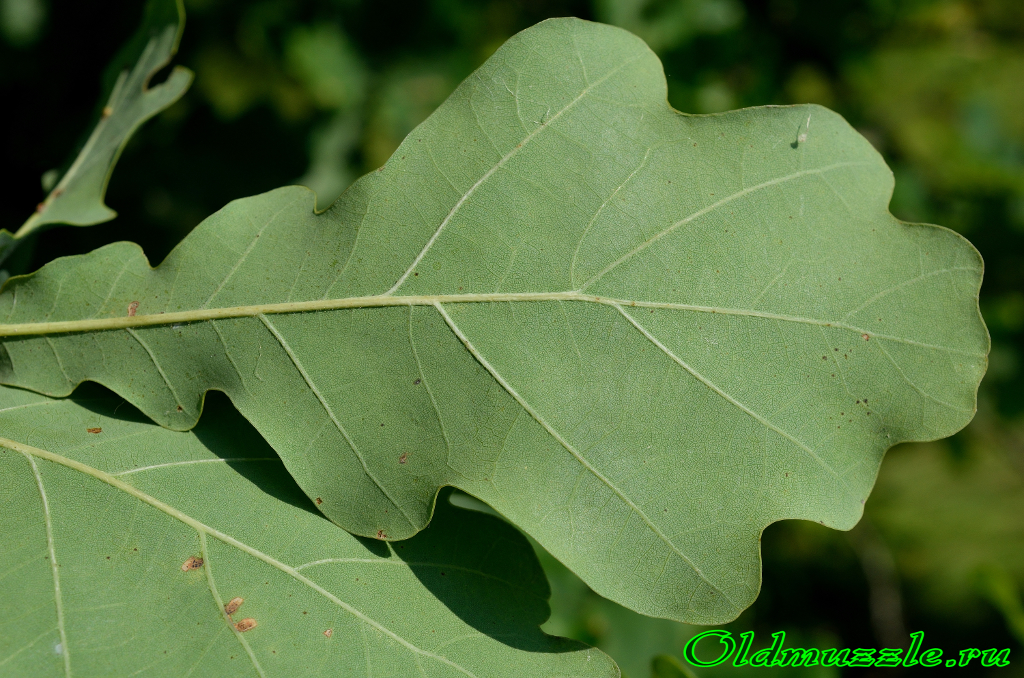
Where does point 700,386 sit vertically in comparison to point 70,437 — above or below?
below

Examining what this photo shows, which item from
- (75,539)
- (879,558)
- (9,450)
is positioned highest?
(9,450)

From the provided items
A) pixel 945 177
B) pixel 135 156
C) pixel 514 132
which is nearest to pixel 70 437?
pixel 514 132

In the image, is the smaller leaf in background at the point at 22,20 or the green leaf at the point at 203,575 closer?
the green leaf at the point at 203,575

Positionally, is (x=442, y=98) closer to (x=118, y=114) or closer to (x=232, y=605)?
→ (x=118, y=114)

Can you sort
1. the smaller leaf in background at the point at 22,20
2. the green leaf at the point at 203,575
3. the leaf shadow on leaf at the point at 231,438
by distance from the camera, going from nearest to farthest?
the green leaf at the point at 203,575
the leaf shadow on leaf at the point at 231,438
the smaller leaf in background at the point at 22,20

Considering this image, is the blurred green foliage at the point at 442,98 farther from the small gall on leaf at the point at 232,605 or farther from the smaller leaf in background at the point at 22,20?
the small gall on leaf at the point at 232,605

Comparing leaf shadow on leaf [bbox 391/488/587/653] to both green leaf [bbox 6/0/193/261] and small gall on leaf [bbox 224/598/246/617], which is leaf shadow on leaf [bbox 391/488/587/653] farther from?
green leaf [bbox 6/0/193/261]

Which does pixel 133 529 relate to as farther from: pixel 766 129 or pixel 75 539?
pixel 766 129

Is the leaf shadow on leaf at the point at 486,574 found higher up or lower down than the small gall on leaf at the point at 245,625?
lower down

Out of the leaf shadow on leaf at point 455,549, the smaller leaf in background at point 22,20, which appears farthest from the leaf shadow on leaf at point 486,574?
the smaller leaf in background at point 22,20
